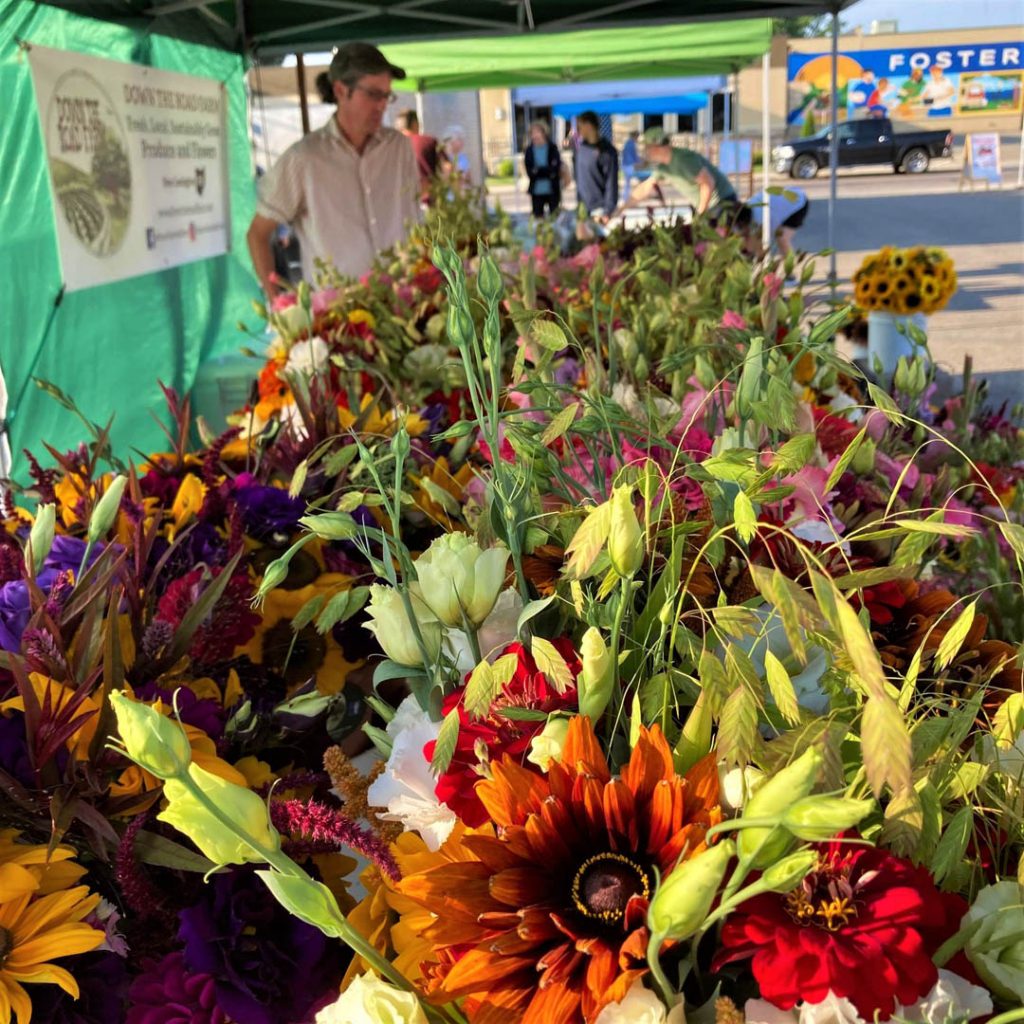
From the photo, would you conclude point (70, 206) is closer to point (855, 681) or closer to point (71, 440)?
point (71, 440)

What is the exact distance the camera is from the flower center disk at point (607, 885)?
32 centimetres

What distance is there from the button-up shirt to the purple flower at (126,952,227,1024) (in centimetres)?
218

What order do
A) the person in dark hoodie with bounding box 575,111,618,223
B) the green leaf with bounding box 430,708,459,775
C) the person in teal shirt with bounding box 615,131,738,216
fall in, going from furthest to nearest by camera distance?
the person in dark hoodie with bounding box 575,111,618,223, the person in teal shirt with bounding box 615,131,738,216, the green leaf with bounding box 430,708,459,775

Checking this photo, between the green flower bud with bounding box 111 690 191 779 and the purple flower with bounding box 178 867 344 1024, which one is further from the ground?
the green flower bud with bounding box 111 690 191 779

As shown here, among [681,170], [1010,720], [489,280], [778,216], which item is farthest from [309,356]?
[778,216]

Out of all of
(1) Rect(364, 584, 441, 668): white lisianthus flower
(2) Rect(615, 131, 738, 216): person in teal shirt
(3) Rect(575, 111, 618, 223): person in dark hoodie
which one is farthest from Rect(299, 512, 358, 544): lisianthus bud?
(3) Rect(575, 111, 618, 223): person in dark hoodie

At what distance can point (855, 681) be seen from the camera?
1.05 feet

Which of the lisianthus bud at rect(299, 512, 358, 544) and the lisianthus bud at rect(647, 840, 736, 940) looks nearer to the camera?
the lisianthus bud at rect(647, 840, 736, 940)

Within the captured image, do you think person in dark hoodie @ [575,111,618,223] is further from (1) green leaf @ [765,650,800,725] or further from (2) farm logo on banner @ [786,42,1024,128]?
(2) farm logo on banner @ [786,42,1024,128]

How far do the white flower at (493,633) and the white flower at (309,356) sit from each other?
2.09ft

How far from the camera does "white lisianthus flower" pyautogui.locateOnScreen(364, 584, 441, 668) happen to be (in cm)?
42

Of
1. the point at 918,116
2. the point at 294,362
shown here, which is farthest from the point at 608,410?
the point at 918,116

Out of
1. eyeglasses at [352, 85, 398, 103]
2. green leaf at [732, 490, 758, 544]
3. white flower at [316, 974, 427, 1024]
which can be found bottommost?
white flower at [316, 974, 427, 1024]

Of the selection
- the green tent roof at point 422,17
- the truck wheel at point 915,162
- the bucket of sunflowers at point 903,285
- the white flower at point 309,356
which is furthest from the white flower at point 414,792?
the truck wheel at point 915,162
